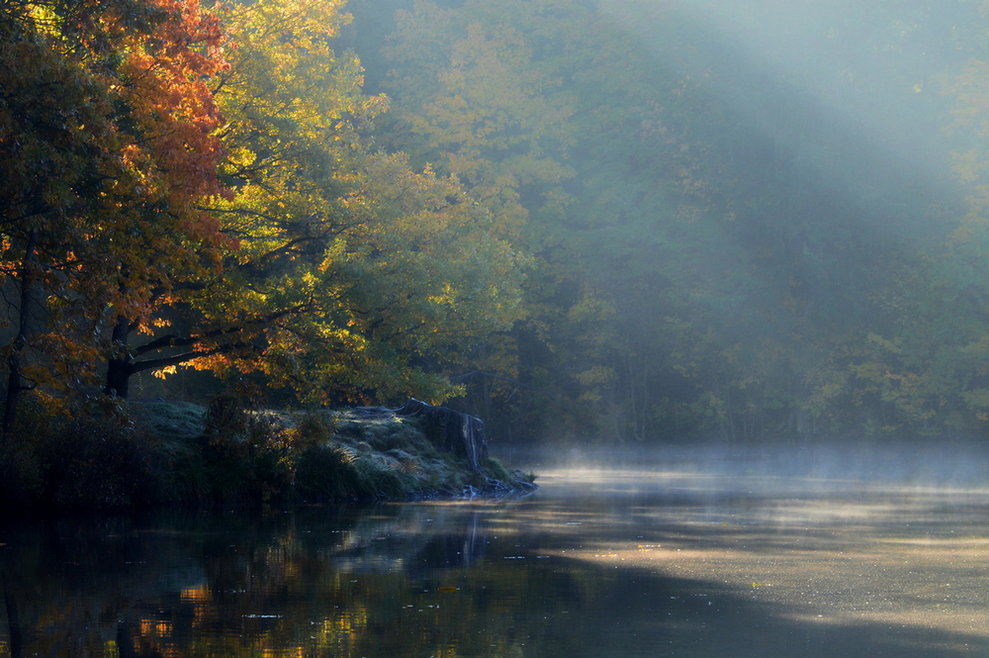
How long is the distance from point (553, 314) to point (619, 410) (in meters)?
5.04

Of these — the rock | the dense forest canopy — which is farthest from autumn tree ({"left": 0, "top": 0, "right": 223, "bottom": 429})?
the dense forest canopy

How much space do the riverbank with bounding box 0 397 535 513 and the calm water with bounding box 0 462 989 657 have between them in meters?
1.33

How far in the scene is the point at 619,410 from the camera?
1906 inches

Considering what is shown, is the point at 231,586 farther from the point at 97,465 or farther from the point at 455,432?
the point at 455,432

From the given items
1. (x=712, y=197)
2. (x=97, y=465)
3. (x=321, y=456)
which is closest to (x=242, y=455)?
(x=321, y=456)

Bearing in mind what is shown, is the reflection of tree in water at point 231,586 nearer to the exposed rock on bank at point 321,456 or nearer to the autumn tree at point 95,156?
the autumn tree at point 95,156

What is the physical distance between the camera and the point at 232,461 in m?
18.2

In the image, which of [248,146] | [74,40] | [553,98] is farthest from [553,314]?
[74,40]

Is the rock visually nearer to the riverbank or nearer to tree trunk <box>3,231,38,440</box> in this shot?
the riverbank

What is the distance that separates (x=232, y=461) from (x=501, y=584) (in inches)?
388

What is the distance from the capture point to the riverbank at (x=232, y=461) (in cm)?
1580

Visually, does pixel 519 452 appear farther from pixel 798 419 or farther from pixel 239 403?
pixel 239 403

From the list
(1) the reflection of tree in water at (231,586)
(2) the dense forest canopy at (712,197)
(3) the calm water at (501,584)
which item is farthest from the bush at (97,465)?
(2) the dense forest canopy at (712,197)

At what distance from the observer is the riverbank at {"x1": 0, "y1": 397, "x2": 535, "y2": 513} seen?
15.8 metres
